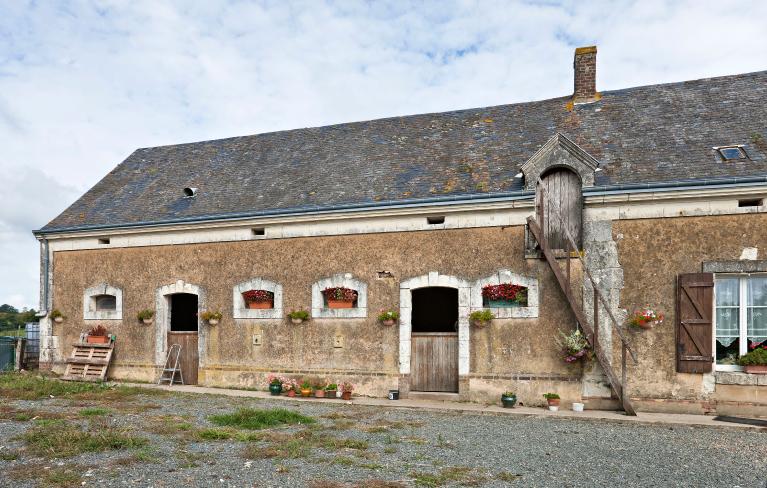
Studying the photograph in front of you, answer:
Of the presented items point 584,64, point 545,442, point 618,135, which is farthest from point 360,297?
point 584,64

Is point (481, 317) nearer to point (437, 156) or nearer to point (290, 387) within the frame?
point (437, 156)

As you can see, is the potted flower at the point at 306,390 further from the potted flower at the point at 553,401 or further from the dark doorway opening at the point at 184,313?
the dark doorway opening at the point at 184,313

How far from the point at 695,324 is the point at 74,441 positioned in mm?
8952

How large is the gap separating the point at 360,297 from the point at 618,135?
5.89m

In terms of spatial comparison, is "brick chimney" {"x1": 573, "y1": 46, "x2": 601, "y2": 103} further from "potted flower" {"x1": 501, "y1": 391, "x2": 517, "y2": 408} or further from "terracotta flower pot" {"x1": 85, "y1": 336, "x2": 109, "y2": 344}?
"terracotta flower pot" {"x1": 85, "y1": 336, "x2": 109, "y2": 344}

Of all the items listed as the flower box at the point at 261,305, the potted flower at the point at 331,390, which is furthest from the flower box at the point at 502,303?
the flower box at the point at 261,305

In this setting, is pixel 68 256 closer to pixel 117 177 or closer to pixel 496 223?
pixel 117 177

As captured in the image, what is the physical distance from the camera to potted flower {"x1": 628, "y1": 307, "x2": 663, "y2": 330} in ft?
32.1

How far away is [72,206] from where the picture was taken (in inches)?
615

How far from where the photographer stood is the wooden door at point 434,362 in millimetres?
11273

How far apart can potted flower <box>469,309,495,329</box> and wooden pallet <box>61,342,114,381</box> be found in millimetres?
8395

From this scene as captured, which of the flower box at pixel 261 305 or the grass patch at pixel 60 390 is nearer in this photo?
the grass patch at pixel 60 390

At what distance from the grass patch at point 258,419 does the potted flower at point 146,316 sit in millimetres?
5391

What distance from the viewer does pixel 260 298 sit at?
1259 cm
